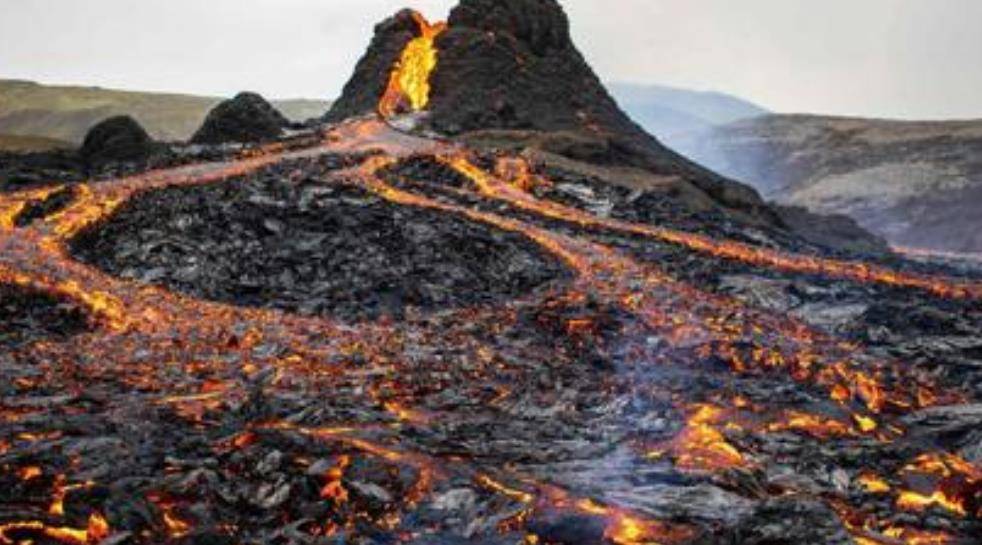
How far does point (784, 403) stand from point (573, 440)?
17.8 feet

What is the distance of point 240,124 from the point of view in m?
65.9

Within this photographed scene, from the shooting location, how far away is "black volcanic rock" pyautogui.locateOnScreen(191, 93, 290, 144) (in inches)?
2544

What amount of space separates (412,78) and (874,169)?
240ft

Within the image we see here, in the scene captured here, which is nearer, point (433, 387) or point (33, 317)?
point (433, 387)

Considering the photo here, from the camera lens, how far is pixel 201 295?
102 feet

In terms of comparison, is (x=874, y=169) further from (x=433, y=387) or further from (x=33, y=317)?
(x=433, y=387)

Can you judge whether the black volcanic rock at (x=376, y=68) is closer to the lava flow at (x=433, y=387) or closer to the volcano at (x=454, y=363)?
the volcano at (x=454, y=363)

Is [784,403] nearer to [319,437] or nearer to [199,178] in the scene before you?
[319,437]

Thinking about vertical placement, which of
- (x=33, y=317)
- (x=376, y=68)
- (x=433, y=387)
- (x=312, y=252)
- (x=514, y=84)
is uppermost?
(x=376, y=68)

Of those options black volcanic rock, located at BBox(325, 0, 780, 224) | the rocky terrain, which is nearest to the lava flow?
black volcanic rock, located at BBox(325, 0, 780, 224)

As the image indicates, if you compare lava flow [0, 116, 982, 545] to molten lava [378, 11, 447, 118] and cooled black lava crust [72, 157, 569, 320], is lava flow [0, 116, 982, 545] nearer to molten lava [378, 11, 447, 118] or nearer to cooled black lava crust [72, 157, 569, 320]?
cooled black lava crust [72, 157, 569, 320]

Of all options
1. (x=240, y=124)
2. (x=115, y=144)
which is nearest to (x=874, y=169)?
(x=240, y=124)

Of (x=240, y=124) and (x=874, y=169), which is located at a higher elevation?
(x=874, y=169)

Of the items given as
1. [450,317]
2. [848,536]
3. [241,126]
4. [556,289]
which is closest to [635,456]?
[848,536]
